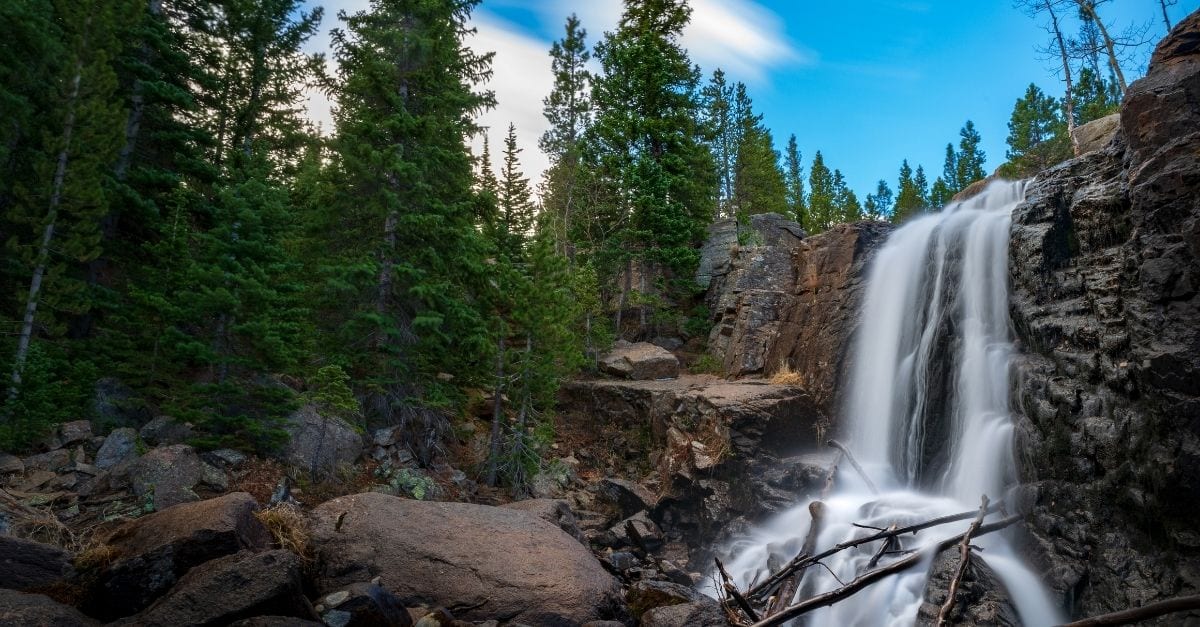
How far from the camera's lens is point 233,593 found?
520 cm

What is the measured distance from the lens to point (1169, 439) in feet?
23.5

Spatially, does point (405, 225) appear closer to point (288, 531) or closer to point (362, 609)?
point (288, 531)

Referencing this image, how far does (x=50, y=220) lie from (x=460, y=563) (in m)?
11.4

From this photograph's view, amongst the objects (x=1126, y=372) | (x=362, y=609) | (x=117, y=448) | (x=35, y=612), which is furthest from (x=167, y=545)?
(x=1126, y=372)

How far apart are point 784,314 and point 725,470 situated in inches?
265

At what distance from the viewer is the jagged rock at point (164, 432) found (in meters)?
11.2

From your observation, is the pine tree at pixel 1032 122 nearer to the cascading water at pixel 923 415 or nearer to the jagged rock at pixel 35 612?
the cascading water at pixel 923 415

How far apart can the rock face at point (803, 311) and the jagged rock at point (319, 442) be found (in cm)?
1149

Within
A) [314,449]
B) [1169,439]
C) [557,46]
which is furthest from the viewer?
[557,46]

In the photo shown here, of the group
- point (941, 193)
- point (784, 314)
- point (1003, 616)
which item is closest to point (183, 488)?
point (1003, 616)

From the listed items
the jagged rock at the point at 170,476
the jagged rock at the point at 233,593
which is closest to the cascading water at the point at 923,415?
the jagged rock at the point at 233,593

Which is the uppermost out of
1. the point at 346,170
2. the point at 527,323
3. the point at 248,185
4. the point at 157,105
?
the point at 157,105

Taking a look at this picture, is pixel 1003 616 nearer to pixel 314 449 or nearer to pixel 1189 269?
pixel 1189 269

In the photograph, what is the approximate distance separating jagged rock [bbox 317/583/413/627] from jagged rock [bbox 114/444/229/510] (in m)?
5.35
